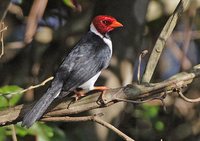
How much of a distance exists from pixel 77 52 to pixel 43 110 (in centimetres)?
72

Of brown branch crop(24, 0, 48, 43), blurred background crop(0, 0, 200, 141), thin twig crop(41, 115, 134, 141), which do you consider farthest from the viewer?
blurred background crop(0, 0, 200, 141)

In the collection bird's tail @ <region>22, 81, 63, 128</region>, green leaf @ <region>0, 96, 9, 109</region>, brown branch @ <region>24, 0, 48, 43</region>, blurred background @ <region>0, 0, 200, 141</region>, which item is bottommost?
blurred background @ <region>0, 0, 200, 141</region>

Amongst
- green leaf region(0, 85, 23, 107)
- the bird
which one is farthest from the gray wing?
green leaf region(0, 85, 23, 107)

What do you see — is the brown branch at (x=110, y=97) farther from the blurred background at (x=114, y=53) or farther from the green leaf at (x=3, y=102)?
the blurred background at (x=114, y=53)

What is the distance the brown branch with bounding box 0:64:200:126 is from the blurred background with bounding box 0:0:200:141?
84cm

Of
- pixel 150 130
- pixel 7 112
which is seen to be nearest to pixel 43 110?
pixel 7 112

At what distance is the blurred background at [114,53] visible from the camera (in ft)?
17.5

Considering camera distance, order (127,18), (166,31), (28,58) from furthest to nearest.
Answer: (28,58) → (127,18) → (166,31)

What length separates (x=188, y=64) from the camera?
6230 mm

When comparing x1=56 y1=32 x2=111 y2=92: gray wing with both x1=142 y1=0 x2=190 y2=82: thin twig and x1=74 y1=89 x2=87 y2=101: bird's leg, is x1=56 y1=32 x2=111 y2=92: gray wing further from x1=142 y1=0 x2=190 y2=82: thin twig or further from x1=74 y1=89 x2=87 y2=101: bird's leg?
x1=142 y1=0 x2=190 y2=82: thin twig

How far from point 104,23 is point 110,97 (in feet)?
3.73

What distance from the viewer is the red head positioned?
4.61 metres

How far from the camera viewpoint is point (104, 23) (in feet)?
15.3

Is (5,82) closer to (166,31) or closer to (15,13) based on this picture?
(15,13)
